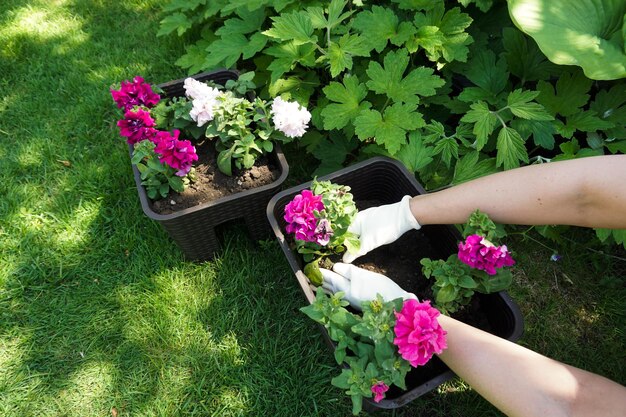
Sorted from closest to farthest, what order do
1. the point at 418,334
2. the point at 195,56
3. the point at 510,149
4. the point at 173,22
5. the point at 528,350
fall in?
the point at 418,334
the point at 528,350
the point at 510,149
the point at 195,56
the point at 173,22

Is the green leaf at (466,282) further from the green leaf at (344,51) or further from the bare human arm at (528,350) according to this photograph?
the green leaf at (344,51)

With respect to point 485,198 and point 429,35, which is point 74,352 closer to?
point 485,198

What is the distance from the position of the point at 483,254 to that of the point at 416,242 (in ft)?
1.68

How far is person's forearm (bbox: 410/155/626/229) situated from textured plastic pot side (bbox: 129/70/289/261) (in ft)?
2.12

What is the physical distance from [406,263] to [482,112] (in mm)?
747

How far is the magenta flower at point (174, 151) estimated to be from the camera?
189 cm

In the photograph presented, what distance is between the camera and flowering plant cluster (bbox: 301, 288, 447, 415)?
4.36 feet

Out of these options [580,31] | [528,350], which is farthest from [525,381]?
[580,31]

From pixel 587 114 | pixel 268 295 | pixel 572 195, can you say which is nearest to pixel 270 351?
pixel 268 295

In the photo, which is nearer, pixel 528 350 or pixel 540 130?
pixel 528 350

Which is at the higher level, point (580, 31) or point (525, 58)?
point (580, 31)

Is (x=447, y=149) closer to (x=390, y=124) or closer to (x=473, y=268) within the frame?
(x=390, y=124)

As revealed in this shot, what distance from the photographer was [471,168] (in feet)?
6.93

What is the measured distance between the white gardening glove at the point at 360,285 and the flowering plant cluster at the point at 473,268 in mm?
134
